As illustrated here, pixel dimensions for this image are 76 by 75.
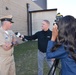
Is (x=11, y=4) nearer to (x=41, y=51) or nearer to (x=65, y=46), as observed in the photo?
(x=41, y=51)

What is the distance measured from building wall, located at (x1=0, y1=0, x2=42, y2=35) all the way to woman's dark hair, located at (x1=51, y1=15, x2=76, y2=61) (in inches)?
445

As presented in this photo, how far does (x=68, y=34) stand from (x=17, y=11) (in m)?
15.2

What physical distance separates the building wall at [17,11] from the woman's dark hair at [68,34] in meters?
11.3

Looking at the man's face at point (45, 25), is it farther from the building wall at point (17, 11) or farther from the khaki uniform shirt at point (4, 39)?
the building wall at point (17, 11)

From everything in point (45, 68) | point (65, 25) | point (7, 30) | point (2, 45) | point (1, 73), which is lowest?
point (45, 68)

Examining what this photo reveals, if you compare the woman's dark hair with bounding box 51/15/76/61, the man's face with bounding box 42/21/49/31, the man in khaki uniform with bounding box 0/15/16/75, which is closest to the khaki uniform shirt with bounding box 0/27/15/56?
the man in khaki uniform with bounding box 0/15/16/75

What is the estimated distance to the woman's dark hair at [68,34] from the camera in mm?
2254

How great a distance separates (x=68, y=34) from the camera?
2.26 meters

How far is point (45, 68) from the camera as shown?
24.8ft

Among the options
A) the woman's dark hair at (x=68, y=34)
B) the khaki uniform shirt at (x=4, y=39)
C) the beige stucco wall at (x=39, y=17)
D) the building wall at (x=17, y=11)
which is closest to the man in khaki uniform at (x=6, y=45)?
the khaki uniform shirt at (x=4, y=39)

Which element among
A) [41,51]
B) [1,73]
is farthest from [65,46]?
[41,51]

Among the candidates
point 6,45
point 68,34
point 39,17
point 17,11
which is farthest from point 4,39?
point 39,17

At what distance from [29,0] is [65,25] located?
19.0 metres

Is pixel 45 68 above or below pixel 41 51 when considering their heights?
below
